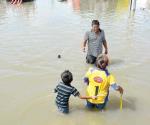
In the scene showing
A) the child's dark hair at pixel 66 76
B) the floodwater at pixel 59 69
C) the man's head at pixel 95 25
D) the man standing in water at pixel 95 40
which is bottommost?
the floodwater at pixel 59 69

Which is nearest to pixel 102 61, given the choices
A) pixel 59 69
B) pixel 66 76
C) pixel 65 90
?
pixel 66 76

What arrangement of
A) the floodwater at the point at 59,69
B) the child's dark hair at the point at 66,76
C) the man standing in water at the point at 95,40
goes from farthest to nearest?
the man standing in water at the point at 95,40
the floodwater at the point at 59,69
the child's dark hair at the point at 66,76

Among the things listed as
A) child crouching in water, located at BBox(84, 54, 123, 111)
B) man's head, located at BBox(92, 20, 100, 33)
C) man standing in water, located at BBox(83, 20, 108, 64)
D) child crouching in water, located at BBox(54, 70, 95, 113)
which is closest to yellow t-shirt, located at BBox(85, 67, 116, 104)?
child crouching in water, located at BBox(84, 54, 123, 111)

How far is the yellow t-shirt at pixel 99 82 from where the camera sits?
5.93 meters

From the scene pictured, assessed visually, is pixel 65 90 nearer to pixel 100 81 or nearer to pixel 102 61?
pixel 100 81

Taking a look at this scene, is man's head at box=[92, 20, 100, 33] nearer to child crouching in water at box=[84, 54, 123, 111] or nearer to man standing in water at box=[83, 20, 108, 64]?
man standing in water at box=[83, 20, 108, 64]

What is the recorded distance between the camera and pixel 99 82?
596 centimetres

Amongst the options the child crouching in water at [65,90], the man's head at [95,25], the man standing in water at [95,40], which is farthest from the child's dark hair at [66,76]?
the man standing in water at [95,40]

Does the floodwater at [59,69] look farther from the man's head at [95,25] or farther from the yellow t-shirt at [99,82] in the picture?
the man's head at [95,25]

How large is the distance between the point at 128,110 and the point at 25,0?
92.0 ft

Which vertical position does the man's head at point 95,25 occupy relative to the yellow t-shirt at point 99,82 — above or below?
above

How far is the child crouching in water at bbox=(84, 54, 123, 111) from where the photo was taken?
232 inches

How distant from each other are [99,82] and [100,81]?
3cm

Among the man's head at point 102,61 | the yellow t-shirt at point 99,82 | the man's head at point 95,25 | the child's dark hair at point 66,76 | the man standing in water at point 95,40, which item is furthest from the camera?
the man standing in water at point 95,40
